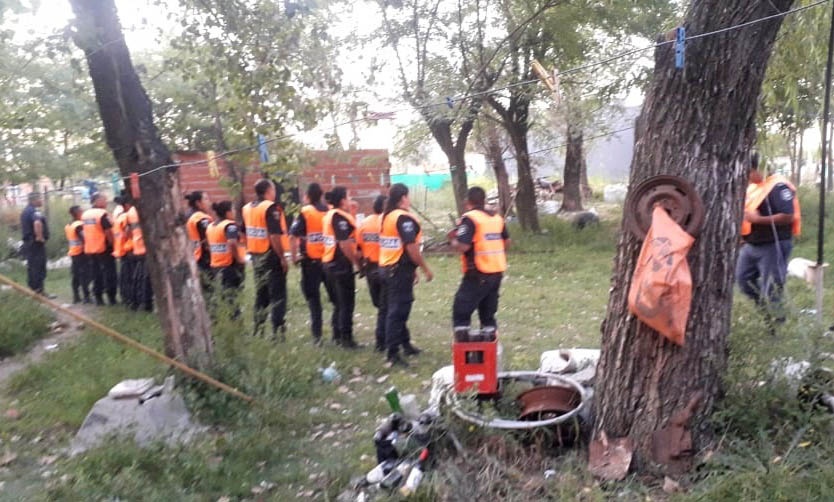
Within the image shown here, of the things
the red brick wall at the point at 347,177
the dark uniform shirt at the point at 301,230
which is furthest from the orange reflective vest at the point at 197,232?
the red brick wall at the point at 347,177

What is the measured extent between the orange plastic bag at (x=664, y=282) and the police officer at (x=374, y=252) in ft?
15.2

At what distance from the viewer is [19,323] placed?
1013 cm

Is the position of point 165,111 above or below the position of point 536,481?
above

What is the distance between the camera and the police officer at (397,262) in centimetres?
826

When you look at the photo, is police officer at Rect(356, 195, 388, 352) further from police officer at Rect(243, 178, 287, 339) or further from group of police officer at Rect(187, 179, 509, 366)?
police officer at Rect(243, 178, 287, 339)

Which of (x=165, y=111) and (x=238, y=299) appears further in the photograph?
(x=165, y=111)

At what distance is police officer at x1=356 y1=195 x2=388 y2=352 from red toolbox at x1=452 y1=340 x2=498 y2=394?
3.58 meters

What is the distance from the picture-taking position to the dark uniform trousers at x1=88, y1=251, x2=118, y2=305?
12898 millimetres

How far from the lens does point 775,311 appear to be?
200 inches

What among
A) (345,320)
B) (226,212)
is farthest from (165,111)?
(345,320)

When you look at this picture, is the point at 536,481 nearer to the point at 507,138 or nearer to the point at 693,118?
the point at 693,118

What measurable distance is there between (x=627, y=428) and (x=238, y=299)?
4.05 metres

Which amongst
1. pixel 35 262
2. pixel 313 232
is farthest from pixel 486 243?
pixel 35 262

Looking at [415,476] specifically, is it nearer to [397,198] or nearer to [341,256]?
[397,198]
